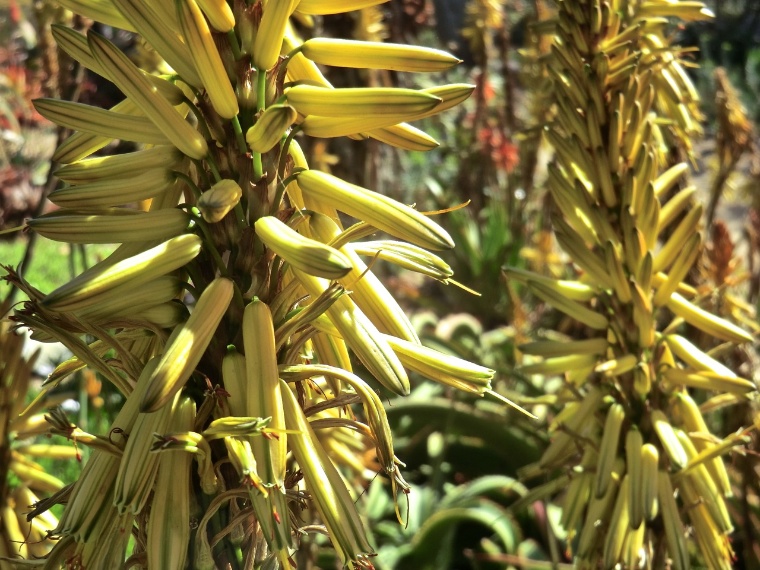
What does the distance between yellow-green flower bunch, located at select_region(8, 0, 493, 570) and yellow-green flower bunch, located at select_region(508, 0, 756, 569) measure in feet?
2.28

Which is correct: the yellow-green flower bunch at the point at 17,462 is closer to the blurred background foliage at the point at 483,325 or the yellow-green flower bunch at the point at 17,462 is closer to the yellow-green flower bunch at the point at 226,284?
the blurred background foliage at the point at 483,325

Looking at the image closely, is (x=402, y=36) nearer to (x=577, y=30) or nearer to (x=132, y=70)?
(x=577, y=30)

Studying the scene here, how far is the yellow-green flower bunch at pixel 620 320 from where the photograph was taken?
4.69 feet

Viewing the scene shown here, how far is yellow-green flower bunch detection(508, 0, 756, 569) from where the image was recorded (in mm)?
1429

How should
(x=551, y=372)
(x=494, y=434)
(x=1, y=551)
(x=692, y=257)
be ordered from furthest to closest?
(x=494, y=434)
(x=551, y=372)
(x=692, y=257)
(x=1, y=551)

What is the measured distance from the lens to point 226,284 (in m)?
0.78

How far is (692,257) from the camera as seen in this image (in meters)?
1.46

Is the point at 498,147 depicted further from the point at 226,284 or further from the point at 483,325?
the point at 226,284

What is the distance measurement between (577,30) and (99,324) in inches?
42.7

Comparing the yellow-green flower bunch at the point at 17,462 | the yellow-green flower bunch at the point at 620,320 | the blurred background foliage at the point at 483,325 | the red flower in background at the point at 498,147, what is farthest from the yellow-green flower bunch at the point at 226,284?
the red flower in background at the point at 498,147

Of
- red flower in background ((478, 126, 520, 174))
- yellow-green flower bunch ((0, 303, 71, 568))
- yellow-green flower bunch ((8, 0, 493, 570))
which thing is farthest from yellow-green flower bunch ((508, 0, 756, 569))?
red flower in background ((478, 126, 520, 174))

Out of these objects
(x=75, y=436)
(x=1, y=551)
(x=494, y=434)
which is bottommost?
(x=494, y=434)

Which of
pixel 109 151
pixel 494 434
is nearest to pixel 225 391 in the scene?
pixel 494 434

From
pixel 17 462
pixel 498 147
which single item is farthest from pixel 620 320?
pixel 498 147
